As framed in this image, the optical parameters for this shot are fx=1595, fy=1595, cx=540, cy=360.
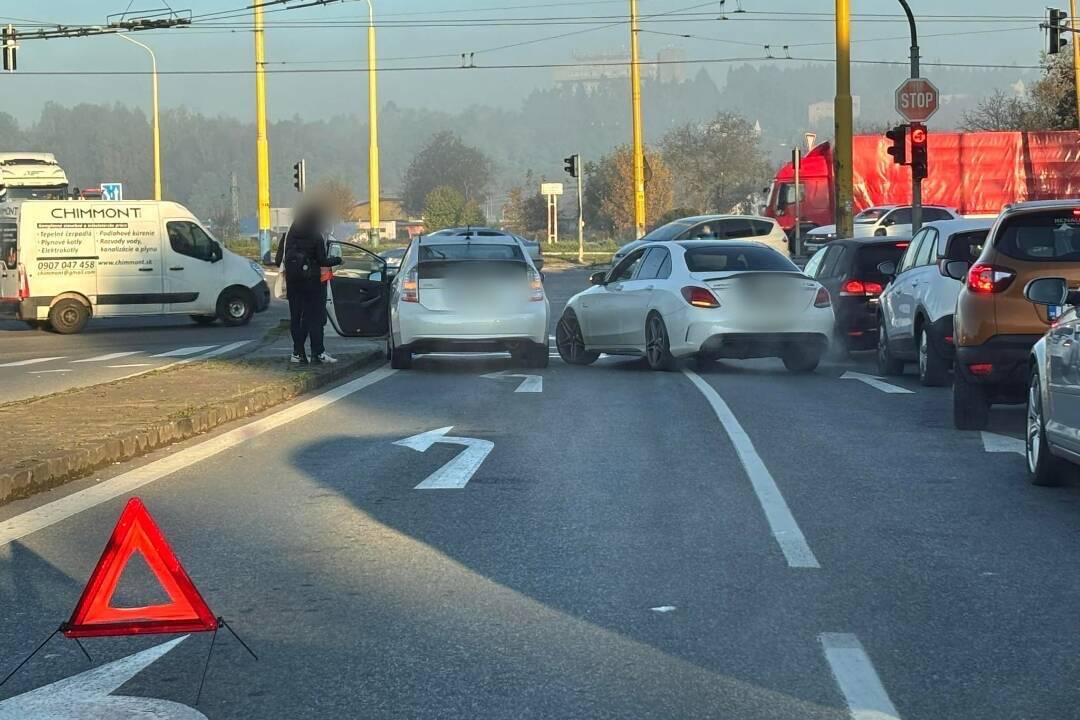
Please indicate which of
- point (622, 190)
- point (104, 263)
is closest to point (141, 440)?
point (104, 263)

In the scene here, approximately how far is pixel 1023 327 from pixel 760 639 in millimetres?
6366

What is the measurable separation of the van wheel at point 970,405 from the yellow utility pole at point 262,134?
101 ft

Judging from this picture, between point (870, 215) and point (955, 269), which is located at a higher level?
point (870, 215)

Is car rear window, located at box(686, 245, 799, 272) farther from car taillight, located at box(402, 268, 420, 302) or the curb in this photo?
the curb

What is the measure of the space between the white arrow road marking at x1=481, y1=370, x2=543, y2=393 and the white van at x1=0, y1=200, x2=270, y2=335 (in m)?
12.0

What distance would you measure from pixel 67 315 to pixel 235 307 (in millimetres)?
2994

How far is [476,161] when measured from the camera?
525 ft

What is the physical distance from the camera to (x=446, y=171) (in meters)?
157

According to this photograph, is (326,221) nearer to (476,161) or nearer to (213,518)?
(213,518)

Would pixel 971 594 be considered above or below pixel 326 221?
below

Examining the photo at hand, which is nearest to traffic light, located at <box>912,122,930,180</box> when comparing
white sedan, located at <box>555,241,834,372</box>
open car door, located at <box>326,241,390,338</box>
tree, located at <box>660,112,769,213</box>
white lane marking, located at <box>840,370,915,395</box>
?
white lane marking, located at <box>840,370,915,395</box>

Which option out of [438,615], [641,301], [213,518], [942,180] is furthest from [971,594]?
[942,180]

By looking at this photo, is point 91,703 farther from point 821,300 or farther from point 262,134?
point 262,134

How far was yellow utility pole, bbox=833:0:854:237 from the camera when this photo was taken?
27156mm
